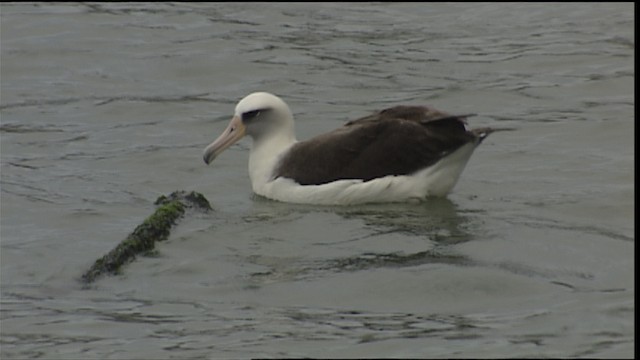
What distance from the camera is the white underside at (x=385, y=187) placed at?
14008 mm

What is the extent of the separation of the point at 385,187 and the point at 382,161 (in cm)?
20

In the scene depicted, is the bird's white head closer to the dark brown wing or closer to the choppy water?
the choppy water

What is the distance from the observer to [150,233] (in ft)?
41.9

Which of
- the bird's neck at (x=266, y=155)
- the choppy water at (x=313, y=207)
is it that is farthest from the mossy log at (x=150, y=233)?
the bird's neck at (x=266, y=155)

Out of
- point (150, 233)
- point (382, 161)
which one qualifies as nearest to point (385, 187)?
point (382, 161)

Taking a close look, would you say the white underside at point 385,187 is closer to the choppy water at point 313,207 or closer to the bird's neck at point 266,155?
the choppy water at point 313,207

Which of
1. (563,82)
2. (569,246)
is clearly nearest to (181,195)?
(569,246)

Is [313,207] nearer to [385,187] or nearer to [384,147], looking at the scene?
[385,187]

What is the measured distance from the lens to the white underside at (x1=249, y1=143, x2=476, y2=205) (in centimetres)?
1401

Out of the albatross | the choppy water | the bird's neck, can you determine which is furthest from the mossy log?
the albatross

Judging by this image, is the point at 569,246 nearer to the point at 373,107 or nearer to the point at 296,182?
the point at 296,182

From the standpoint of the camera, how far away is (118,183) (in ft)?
49.9

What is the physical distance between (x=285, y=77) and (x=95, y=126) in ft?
8.91

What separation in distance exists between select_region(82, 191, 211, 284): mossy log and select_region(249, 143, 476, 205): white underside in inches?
26.1
